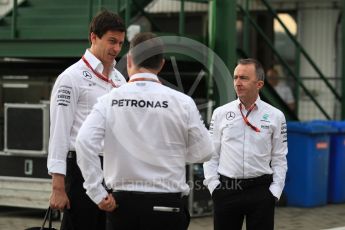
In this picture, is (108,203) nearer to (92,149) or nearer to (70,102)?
(92,149)

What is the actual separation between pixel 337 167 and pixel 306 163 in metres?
0.78

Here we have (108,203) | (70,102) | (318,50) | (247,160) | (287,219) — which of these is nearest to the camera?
(108,203)

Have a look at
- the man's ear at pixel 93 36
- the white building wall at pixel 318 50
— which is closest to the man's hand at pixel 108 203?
the man's ear at pixel 93 36

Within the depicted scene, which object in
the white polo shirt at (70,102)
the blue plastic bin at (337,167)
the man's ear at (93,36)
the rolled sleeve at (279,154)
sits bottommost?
the blue plastic bin at (337,167)

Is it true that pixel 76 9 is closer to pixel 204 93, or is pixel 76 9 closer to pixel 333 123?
pixel 204 93

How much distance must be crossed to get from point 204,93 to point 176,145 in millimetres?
8197

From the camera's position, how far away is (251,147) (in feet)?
18.4

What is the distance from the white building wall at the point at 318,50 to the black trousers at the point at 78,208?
39.2ft

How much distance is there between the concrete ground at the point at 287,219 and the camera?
31.7 feet

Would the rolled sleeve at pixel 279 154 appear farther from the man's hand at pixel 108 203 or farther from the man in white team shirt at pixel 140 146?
the man's hand at pixel 108 203

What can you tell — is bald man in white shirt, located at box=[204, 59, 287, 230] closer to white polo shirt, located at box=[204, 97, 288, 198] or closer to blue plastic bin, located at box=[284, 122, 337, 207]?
white polo shirt, located at box=[204, 97, 288, 198]

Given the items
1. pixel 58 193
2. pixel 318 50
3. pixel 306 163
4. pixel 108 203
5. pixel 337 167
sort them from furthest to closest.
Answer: pixel 318 50 → pixel 337 167 → pixel 306 163 → pixel 58 193 → pixel 108 203

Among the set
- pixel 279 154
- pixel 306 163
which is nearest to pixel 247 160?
pixel 279 154

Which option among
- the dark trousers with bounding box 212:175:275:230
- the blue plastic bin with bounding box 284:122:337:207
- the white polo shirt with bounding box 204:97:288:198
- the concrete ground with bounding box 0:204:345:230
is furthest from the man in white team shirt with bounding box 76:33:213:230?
the blue plastic bin with bounding box 284:122:337:207
